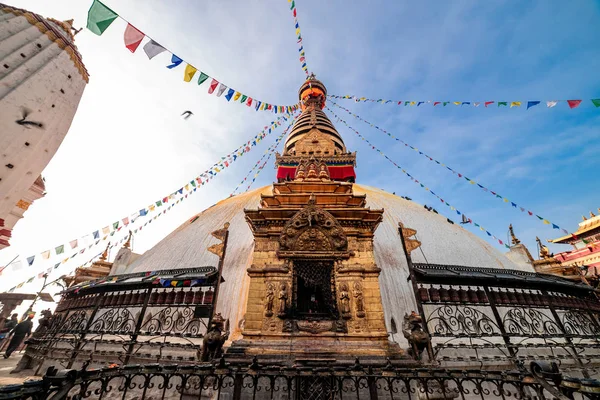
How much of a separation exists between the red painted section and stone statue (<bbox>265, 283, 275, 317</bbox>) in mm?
13184

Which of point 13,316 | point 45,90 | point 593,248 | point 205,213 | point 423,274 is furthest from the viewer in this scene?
point 593,248

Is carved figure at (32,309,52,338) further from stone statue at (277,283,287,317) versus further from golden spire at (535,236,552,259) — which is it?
golden spire at (535,236,552,259)

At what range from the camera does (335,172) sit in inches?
726

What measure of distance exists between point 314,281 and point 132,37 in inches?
286

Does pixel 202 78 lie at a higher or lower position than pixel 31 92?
lower

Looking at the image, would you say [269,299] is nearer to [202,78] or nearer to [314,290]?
[314,290]

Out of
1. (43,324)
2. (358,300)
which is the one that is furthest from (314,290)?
(43,324)

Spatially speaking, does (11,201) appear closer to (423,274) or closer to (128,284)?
(128,284)

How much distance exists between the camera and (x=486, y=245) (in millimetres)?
11938

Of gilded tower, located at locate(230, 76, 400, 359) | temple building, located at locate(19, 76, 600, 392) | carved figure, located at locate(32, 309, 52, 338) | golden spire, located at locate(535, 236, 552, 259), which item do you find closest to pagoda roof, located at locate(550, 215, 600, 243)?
golden spire, located at locate(535, 236, 552, 259)

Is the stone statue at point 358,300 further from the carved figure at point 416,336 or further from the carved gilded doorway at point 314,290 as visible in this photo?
the carved figure at point 416,336

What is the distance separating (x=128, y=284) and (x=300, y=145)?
15479 millimetres

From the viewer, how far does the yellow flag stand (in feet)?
22.5

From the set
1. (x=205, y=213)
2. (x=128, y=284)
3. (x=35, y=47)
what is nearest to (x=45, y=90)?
(x=35, y=47)
